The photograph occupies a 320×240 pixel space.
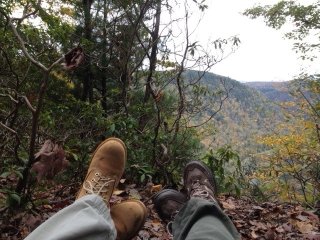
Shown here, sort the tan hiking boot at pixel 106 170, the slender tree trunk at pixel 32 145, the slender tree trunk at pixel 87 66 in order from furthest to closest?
the slender tree trunk at pixel 87 66 → the tan hiking boot at pixel 106 170 → the slender tree trunk at pixel 32 145

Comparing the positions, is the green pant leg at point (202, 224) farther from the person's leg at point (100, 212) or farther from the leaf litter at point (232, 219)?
the leaf litter at point (232, 219)

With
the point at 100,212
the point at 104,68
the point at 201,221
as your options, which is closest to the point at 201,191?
the point at 201,221

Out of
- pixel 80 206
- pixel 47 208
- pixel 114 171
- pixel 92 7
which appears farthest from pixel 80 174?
pixel 92 7

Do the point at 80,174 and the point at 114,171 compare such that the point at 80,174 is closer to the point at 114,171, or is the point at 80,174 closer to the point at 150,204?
the point at 150,204

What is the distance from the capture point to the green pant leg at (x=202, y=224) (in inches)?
57.8

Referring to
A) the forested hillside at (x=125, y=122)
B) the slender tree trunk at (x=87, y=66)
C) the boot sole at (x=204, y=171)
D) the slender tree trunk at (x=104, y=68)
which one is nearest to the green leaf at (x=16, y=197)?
the forested hillside at (x=125, y=122)

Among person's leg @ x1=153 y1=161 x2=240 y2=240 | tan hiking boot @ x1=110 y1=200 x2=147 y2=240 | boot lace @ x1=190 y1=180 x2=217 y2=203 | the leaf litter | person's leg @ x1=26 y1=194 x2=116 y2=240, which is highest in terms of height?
person's leg @ x1=26 y1=194 x2=116 y2=240

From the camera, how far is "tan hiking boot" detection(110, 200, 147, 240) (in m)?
2.13

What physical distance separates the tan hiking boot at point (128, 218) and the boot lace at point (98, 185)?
0.52 feet

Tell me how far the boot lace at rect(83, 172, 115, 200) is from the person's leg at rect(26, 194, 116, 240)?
404 millimetres

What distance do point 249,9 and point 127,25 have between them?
26.2ft

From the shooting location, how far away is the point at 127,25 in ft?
26.3

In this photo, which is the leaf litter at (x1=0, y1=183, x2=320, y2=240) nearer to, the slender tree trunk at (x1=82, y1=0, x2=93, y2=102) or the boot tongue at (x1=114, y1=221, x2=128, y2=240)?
the boot tongue at (x1=114, y1=221, x2=128, y2=240)

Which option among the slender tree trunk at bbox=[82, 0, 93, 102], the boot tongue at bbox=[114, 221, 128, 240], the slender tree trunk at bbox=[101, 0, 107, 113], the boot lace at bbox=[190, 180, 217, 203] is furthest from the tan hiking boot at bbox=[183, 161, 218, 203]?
the slender tree trunk at bbox=[82, 0, 93, 102]
